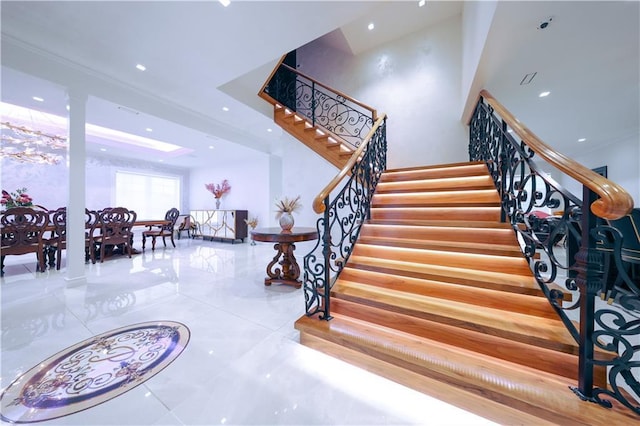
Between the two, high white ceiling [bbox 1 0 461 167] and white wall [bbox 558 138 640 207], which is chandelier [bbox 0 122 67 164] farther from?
white wall [bbox 558 138 640 207]

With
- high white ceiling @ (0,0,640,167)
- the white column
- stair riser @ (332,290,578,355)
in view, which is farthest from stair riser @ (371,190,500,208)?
the white column

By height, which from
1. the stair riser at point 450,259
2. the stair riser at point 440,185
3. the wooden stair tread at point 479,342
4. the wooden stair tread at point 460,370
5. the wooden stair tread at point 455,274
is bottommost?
the wooden stair tread at point 460,370

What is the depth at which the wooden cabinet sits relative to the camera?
22.1 ft

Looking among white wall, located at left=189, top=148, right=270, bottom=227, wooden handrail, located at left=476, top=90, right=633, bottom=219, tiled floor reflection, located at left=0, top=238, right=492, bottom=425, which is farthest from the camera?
white wall, located at left=189, top=148, right=270, bottom=227

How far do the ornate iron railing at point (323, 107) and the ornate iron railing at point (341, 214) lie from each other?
1321mm

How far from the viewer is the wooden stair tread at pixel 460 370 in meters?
A: 0.99

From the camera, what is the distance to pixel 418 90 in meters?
4.54

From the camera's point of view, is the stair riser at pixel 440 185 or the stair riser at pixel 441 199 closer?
the stair riser at pixel 441 199

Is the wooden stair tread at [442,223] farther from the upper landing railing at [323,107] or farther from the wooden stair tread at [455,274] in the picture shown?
the upper landing railing at [323,107]

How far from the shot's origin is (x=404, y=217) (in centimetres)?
269

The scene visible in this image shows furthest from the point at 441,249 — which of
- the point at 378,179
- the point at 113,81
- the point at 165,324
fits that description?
the point at 113,81

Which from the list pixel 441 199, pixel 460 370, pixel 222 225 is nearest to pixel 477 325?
pixel 460 370

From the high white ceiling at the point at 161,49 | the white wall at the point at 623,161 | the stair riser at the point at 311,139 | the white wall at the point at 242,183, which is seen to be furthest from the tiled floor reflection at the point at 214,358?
the white wall at the point at 623,161

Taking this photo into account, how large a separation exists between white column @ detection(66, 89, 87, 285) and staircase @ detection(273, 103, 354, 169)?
2.84 meters
